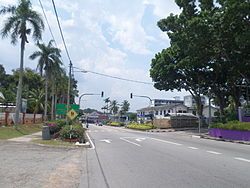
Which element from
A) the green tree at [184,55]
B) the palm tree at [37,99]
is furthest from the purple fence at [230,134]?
the palm tree at [37,99]

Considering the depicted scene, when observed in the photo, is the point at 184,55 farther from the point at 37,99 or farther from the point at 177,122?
the point at 37,99

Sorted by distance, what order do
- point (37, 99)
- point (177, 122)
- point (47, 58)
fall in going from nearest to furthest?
point (47, 58) < point (177, 122) < point (37, 99)

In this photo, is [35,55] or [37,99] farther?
[37,99]

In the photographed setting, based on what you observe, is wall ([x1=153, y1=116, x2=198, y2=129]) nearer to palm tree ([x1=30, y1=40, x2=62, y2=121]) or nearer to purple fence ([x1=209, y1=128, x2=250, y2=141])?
palm tree ([x1=30, y1=40, x2=62, y2=121])

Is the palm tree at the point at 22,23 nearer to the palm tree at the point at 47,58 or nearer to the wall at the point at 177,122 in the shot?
the palm tree at the point at 47,58

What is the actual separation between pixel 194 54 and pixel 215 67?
11290mm

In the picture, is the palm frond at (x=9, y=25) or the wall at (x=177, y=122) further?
the wall at (x=177, y=122)

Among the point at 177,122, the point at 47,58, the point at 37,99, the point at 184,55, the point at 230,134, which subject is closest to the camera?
the point at 230,134

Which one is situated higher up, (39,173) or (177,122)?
(177,122)

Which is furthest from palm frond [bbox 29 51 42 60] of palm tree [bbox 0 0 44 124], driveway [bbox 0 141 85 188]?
driveway [bbox 0 141 85 188]

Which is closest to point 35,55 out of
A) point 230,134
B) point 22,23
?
point 22,23

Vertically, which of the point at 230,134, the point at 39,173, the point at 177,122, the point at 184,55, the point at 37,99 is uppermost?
the point at 184,55

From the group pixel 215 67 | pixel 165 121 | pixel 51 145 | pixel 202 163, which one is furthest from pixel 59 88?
pixel 202 163

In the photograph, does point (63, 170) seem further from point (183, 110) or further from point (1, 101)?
point (183, 110)
